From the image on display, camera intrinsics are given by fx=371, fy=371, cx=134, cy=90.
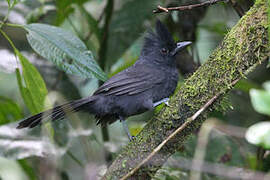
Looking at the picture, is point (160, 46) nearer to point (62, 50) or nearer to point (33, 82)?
point (62, 50)

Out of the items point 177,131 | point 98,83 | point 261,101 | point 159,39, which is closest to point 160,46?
point 159,39

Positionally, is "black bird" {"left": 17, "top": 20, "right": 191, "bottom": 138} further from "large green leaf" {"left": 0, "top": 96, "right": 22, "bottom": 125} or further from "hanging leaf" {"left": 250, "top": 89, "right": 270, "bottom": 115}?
"hanging leaf" {"left": 250, "top": 89, "right": 270, "bottom": 115}

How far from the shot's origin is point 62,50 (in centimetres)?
299

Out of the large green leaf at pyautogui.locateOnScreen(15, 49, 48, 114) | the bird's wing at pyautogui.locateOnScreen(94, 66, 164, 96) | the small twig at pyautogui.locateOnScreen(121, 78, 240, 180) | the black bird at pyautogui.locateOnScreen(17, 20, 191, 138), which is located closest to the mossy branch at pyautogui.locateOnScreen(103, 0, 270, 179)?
the small twig at pyautogui.locateOnScreen(121, 78, 240, 180)

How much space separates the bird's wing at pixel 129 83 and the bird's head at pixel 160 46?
0.39 metres

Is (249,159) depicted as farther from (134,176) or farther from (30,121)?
(30,121)

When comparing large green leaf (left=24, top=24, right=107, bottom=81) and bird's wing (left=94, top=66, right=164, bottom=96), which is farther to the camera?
bird's wing (left=94, top=66, right=164, bottom=96)

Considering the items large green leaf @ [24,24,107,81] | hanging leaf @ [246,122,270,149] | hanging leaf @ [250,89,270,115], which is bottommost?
large green leaf @ [24,24,107,81]

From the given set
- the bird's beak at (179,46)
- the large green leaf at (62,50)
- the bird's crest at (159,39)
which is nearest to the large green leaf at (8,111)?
the large green leaf at (62,50)

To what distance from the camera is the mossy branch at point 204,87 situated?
2.47 metres

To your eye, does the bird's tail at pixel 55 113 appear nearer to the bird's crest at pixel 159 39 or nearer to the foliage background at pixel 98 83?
the foliage background at pixel 98 83

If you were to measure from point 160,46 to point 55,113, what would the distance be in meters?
1.46

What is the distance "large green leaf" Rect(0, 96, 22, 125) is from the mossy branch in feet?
4.86

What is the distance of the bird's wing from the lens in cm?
379
